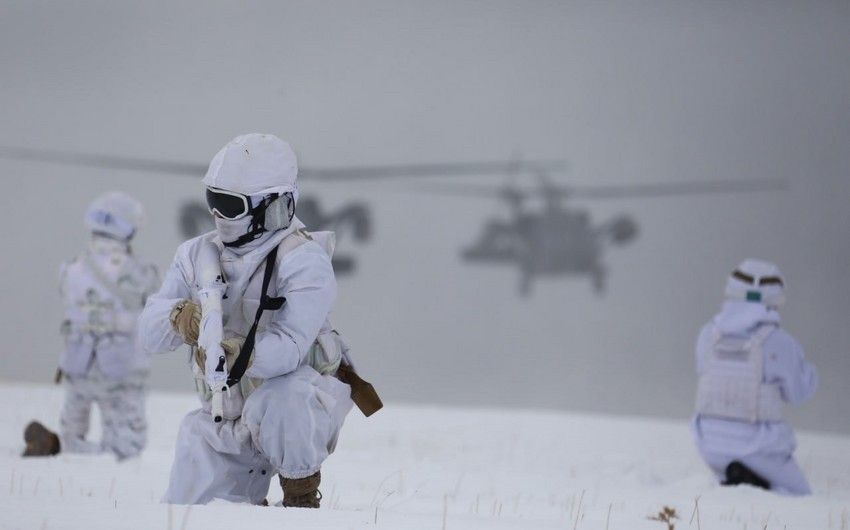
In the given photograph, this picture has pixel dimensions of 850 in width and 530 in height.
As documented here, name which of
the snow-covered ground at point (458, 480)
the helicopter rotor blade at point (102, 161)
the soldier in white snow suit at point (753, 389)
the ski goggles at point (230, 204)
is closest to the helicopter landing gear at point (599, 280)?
the snow-covered ground at point (458, 480)

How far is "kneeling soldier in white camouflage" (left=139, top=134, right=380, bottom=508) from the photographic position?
2.53m

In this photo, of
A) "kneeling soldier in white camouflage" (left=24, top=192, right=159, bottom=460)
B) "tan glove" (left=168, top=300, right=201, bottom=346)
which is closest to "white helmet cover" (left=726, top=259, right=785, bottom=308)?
"kneeling soldier in white camouflage" (left=24, top=192, right=159, bottom=460)

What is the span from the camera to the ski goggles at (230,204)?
103 inches

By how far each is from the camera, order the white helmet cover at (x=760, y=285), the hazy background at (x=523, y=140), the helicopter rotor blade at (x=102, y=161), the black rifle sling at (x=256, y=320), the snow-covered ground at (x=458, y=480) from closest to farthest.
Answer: the snow-covered ground at (x=458, y=480)
the black rifle sling at (x=256, y=320)
the white helmet cover at (x=760, y=285)
the hazy background at (x=523, y=140)
the helicopter rotor blade at (x=102, y=161)

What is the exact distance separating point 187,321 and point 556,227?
4384mm

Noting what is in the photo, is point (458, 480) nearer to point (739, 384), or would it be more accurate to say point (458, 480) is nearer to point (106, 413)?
point (739, 384)

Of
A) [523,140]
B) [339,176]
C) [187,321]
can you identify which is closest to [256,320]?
[187,321]

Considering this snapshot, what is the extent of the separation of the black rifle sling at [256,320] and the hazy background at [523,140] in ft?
13.2

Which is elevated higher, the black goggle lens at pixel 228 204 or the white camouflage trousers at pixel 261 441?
the black goggle lens at pixel 228 204

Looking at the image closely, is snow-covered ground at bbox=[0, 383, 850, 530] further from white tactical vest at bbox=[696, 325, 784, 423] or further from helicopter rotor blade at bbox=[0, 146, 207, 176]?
helicopter rotor blade at bbox=[0, 146, 207, 176]

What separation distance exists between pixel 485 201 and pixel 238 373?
4.24m

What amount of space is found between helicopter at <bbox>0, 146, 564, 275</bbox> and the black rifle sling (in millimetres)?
3929

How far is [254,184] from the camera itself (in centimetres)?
262

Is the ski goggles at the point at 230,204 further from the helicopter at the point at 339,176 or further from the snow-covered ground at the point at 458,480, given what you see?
the helicopter at the point at 339,176
